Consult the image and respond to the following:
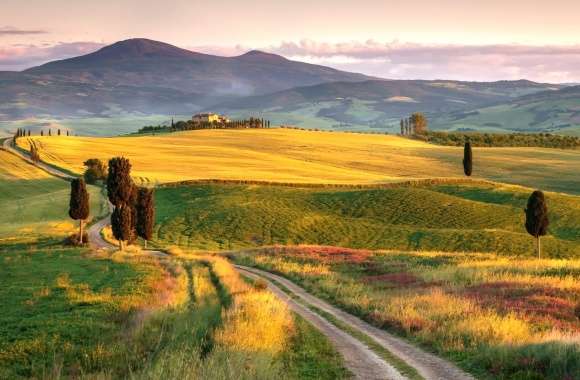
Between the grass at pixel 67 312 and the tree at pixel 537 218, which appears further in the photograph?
the tree at pixel 537 218

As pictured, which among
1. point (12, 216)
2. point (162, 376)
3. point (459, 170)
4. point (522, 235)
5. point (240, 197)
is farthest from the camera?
point (459, 170)

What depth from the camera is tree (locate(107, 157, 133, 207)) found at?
73.9 metres

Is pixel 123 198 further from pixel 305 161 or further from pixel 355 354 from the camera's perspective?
pixel 305 161

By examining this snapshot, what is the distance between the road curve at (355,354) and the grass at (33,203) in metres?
50.2

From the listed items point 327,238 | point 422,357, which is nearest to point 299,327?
point 422,357

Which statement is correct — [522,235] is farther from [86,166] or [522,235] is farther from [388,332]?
[86,166]

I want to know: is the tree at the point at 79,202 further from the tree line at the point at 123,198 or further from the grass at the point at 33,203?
the grass at the point at 33,203

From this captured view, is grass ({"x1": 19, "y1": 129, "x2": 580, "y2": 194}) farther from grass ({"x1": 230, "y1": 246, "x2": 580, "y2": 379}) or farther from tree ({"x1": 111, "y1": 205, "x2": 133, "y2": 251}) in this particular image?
grass ({"x1": 230, "y1": 246, "x2": 580, "y2": 379})

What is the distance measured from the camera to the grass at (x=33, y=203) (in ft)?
254

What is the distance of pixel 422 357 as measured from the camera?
21141 millimetres

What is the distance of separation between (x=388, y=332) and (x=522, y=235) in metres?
60.3

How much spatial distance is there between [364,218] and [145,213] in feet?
105

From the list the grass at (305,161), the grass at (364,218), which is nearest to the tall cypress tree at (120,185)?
the grass at (364,218)

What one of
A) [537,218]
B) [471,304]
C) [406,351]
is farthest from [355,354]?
[537,218]
